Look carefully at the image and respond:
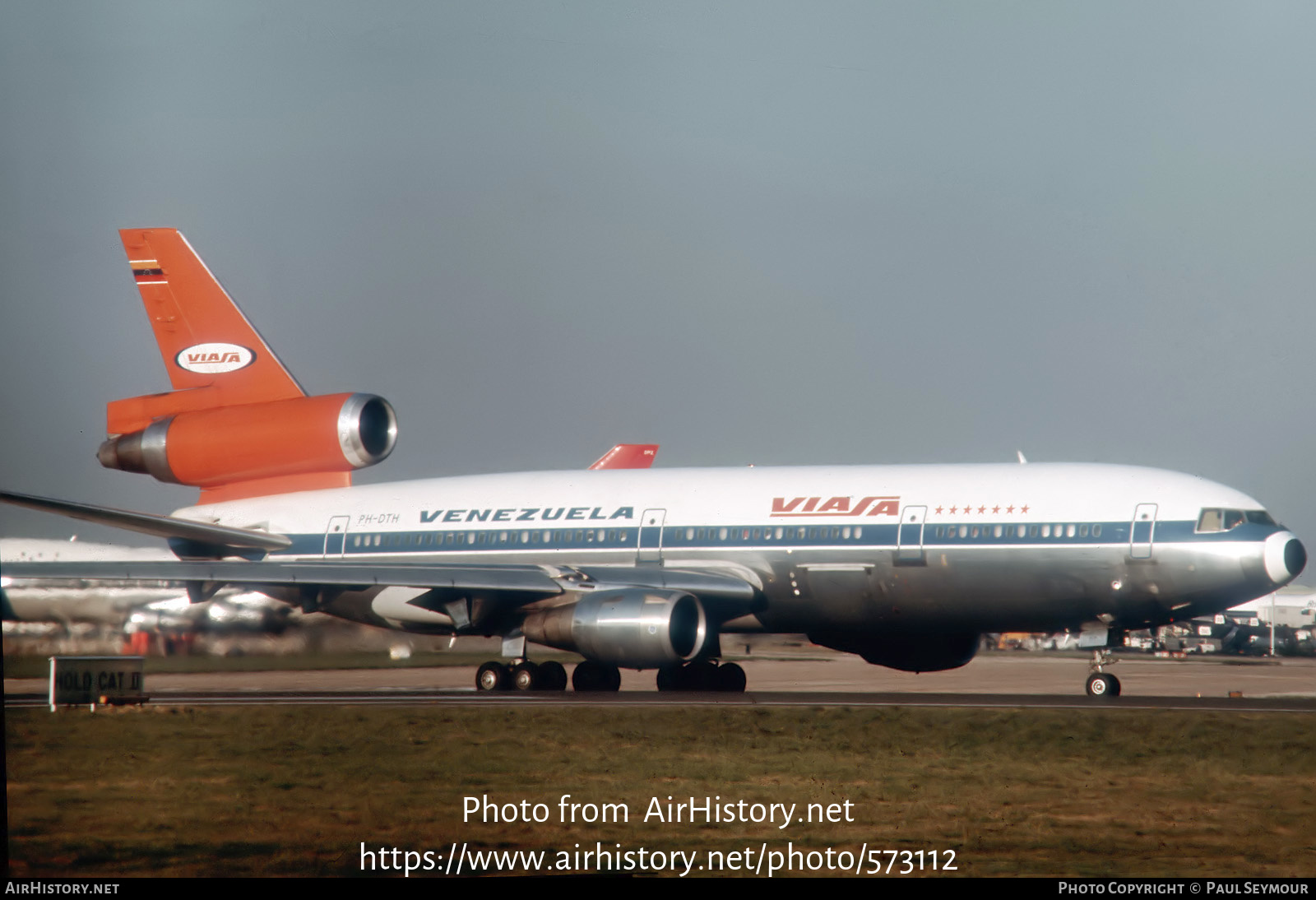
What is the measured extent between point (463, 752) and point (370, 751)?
1070 millimetres

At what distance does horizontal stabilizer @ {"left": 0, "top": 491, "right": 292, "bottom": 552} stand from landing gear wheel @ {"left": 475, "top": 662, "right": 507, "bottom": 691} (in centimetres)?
548

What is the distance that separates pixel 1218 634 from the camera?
76438 mm

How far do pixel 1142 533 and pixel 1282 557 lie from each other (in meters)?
2.17

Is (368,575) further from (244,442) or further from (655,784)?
(655,784)

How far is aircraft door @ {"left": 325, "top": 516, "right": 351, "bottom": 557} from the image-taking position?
29656 mm

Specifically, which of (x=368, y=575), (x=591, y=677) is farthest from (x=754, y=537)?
(x=368, y=575)

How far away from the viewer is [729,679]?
28125 millimetres

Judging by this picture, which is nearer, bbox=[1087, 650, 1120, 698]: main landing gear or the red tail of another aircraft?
the red tail of another aircraft

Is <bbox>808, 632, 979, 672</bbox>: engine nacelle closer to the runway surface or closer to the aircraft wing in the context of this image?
the runway surface

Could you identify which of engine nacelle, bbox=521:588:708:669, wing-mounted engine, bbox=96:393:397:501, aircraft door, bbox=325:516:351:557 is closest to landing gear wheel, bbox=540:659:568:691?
engine nacelle, bbox=521:588:708:669
